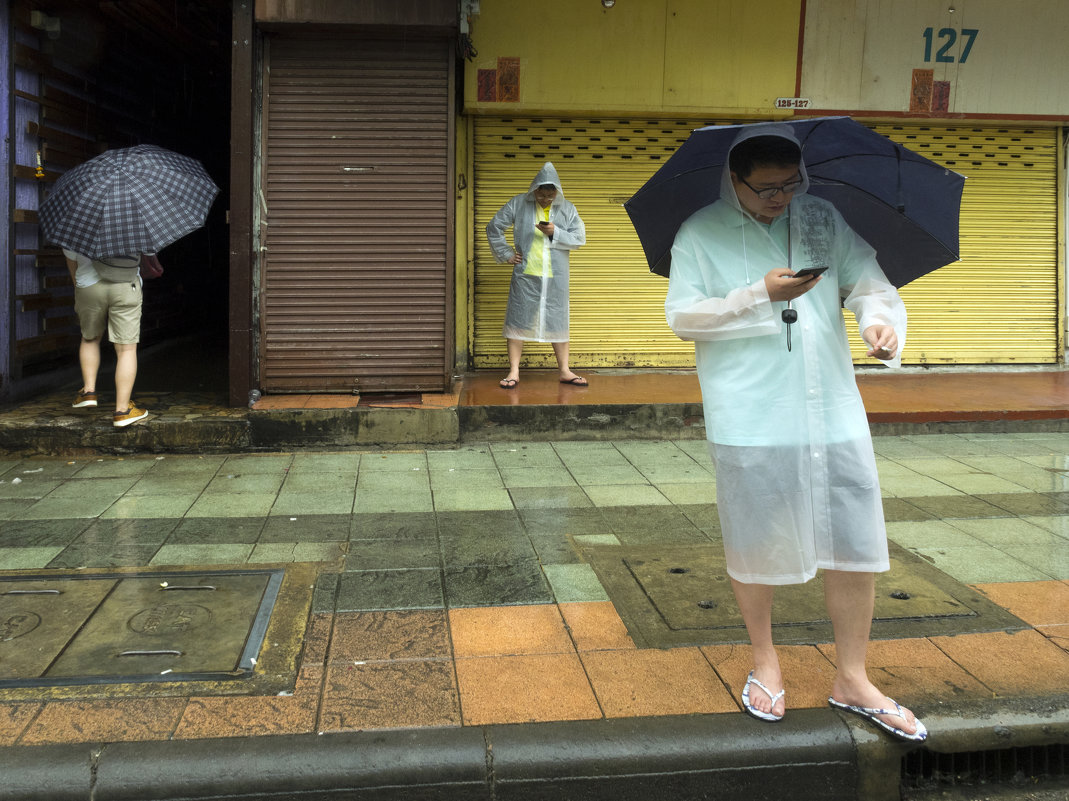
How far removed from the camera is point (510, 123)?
9.20 meters

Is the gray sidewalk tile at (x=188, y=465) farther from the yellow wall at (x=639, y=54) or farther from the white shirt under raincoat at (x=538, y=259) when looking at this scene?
the yellow wall at (x=639, y=54)

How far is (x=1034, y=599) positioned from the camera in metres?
4.30

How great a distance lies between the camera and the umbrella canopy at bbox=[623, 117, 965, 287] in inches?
123

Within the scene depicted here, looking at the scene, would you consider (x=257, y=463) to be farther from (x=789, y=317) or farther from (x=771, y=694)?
(x=789, y=317)

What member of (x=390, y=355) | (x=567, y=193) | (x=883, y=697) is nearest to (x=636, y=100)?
(x=567, y=193)

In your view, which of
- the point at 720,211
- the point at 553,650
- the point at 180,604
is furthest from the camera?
the point at 180,604

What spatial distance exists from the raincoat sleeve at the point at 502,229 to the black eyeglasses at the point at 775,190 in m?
5.39

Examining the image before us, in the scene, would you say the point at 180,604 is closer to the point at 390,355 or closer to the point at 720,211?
the point at 720,211

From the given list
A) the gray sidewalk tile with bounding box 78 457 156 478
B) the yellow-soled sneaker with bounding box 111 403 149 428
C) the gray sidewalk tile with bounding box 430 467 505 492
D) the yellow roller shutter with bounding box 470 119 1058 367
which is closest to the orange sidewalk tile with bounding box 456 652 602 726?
the gray sidewalk tile with bounding box 430 467 505 492

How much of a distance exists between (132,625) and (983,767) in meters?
3.19

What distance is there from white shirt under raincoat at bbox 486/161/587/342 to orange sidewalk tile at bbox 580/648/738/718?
16.2 feet

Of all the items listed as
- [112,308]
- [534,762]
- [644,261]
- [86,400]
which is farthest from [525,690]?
[644,261]

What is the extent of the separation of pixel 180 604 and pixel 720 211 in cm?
274

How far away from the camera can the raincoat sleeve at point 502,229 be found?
841cm
